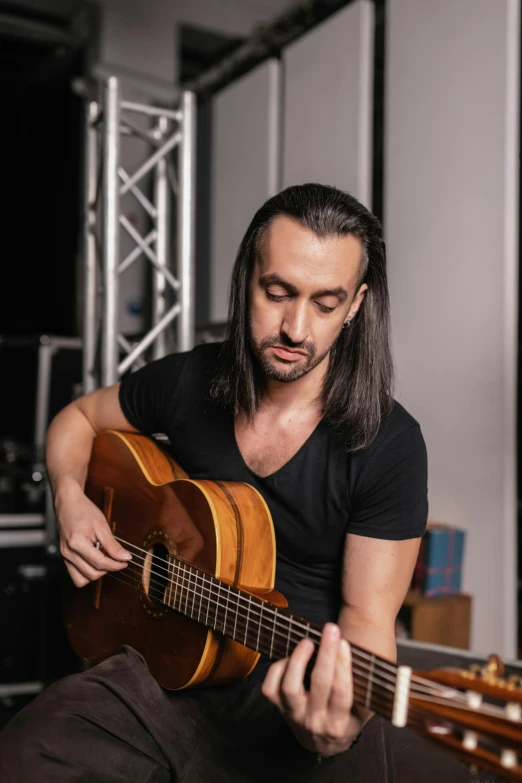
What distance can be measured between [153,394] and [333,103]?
2.90m

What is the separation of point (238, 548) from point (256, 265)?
1.94 ft

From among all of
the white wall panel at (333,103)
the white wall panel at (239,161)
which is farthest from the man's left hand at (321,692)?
the white wall panel at (239,161)

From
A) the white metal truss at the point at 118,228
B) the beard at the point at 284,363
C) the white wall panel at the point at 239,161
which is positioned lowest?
the beard at the point at 284,363

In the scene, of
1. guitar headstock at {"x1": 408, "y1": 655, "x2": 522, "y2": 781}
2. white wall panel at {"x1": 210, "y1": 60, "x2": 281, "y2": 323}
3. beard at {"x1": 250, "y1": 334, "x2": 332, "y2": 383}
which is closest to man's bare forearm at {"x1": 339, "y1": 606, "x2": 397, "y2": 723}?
guitar headstock at {"x1": 408, "y1": 655, "x2": 522, "y2": 781}

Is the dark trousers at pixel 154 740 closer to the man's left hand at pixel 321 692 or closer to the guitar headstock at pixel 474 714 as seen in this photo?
the man's left hand at pixel 321 692

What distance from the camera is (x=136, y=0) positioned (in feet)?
18.2

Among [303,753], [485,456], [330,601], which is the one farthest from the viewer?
[485,456]

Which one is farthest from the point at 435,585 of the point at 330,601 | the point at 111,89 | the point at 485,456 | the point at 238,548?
the point at 111,89

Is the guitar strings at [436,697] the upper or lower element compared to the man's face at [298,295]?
lower

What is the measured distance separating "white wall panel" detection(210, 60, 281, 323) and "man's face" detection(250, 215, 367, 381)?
3.43m

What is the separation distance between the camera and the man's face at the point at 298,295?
1.51 meters

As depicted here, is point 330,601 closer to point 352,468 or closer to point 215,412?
point 352,468

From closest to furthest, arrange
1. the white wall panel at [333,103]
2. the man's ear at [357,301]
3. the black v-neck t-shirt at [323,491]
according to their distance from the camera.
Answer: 1. the black v-neck t-shirt at [323,491]
2. the man's ear at [357,301]
3. the white wall panel at [333,103]

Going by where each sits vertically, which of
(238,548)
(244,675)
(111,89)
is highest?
(111,89)
